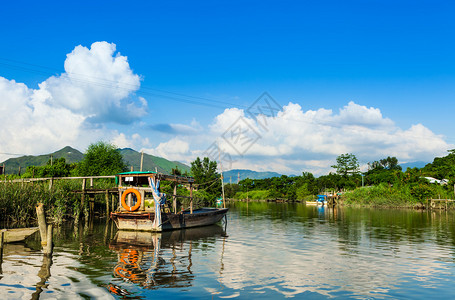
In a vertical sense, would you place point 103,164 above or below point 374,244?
above

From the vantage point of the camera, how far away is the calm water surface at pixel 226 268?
1102 centimetres

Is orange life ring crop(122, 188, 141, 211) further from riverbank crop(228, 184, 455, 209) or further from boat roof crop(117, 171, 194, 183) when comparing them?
riverbank crop(228, 184, 455, 209)

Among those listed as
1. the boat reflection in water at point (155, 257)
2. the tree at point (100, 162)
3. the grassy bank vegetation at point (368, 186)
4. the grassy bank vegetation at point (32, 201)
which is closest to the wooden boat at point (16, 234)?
the boat reflection in water at point (155, 257)

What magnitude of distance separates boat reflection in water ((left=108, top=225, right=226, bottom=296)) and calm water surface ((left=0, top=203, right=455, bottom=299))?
4 centimetres

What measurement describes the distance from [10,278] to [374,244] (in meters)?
18.6

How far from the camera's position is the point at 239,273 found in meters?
13.5

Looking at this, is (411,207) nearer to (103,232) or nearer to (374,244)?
(374,244)

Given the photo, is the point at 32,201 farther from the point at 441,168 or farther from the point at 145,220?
the point at 441,168

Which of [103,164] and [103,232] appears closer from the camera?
[103,232]

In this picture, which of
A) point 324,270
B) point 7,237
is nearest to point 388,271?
point 324,270

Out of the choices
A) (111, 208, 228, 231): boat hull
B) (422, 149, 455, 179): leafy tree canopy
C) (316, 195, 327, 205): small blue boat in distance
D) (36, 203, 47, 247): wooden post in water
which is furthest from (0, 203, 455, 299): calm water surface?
(422, 149, 455, 179): leafy tree canopy

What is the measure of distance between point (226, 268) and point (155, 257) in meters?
3.71

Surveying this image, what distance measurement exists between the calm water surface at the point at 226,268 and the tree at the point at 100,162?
26071 millimetres

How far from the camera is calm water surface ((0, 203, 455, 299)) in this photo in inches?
434
